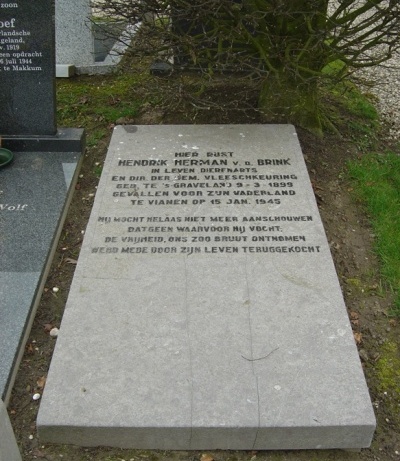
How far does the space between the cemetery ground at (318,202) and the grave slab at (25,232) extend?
0.12 meters

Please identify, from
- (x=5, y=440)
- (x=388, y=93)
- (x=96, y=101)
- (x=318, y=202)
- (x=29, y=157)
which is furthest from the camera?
(x=388, y=93)

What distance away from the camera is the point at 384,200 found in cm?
415

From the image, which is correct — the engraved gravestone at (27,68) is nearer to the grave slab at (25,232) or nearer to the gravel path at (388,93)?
the grave slab at (25,232)

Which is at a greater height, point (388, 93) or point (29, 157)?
point (388, 93)

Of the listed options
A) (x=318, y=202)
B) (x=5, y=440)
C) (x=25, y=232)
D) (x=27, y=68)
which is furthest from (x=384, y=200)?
(x=5, y=440)

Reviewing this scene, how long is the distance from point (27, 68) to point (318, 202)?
2.48 meters

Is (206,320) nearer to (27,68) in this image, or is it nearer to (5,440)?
(5,440)

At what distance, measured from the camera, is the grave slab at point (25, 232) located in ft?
9.74

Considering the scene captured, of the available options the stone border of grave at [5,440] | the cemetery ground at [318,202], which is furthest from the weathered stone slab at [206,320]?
the stone border of grave at [5,440]

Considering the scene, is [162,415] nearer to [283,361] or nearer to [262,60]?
[283,361]

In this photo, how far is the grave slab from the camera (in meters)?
2.97

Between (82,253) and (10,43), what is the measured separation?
1.94 meters

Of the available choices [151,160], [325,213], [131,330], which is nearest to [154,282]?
[131,330]

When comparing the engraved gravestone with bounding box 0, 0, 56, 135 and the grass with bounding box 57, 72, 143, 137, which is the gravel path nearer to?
the grass with bounding box 57, 72, 143, 137
